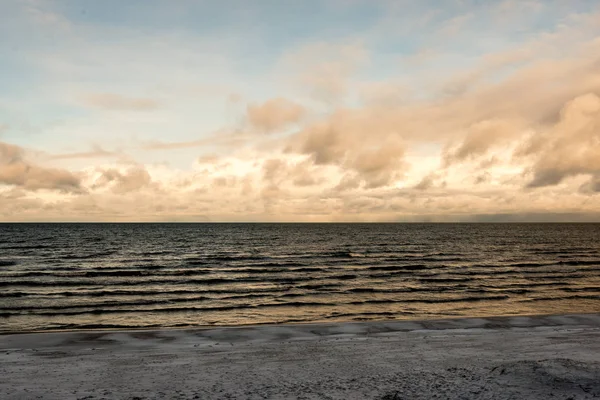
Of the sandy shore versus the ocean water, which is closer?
the sandy shore

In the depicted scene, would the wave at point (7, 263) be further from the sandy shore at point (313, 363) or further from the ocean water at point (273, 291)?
the sandy shore at point (313, 363)

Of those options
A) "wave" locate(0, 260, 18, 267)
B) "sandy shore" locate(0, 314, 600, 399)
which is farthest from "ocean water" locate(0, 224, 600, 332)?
"sandy shore" locate(0, 314, 600, 399)

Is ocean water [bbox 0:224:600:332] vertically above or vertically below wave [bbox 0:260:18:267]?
below

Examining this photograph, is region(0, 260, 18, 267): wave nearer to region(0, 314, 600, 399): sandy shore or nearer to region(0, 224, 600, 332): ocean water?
region(0, 224, 600, 332): ocean water

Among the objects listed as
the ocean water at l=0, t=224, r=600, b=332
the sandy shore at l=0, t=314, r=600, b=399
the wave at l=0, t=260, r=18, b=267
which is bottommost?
the ocean water at l=0, t=224, r=600, b=332

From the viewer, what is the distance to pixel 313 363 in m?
11.3

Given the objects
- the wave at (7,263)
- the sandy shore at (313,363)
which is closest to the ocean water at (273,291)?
the wave at (7,263)

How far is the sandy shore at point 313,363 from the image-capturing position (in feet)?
29.7

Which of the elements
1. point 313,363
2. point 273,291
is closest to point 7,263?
point 273,291

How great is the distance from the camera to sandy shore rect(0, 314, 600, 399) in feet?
29.7

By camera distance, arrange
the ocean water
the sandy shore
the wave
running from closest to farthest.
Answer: the sandy shore → the ocean water → the wave

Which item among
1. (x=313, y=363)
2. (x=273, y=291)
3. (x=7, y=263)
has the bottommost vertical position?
(x=273, y=291)

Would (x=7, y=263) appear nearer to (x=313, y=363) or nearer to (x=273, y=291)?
(x=273, y=291)

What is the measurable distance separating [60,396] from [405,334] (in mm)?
10398
